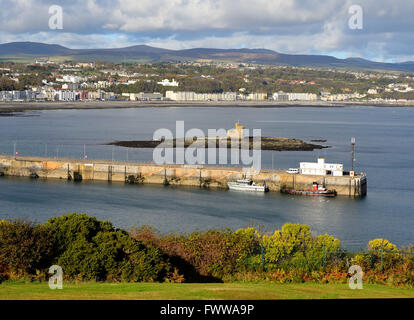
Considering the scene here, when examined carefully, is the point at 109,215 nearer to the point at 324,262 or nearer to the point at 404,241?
the point at 404,241

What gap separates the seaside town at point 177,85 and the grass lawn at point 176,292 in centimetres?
11266

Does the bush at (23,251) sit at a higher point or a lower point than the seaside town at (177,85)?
lower

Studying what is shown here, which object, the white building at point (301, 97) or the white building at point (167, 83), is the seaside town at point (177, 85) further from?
the white building at point (167, 83)

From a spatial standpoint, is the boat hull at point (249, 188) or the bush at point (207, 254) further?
the boat hull at point (249, 188)

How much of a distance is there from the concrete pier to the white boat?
0.44m

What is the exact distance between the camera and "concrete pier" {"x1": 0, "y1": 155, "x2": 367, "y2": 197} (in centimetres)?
2828

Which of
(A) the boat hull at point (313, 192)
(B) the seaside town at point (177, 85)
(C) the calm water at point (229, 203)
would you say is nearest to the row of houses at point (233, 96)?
(B) the seaside town at point (177, 85)

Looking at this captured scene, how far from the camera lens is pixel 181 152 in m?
42.7

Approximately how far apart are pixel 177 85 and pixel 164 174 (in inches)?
4909

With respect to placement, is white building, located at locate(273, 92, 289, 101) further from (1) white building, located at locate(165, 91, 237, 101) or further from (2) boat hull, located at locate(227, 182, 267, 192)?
(2) boat hull, located at locate(227, 182, 267, 192)

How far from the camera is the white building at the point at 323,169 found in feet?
94.7

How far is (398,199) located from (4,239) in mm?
20420
